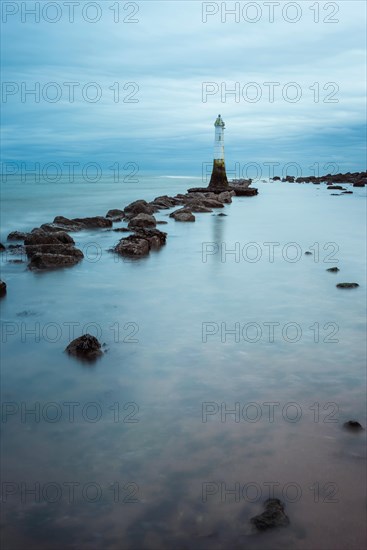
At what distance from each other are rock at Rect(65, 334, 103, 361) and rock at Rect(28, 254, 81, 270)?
5575 mm

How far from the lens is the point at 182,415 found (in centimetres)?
471

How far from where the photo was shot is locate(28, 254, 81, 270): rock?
11594 millimetres

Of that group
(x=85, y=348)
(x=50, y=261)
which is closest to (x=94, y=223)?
(x=50, y=261)

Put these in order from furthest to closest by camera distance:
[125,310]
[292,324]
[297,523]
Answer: [125,310], [292,324], [297,523]

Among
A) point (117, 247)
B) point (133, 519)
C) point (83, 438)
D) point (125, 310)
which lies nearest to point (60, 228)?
point (117, 247)

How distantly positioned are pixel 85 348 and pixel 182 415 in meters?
1.86

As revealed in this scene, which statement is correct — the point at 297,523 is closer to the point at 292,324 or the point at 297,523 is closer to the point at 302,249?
the point at 292,324

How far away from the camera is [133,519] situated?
338cm

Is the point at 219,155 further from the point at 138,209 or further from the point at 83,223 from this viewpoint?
the point at 83,223

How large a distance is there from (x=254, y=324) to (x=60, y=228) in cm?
1125

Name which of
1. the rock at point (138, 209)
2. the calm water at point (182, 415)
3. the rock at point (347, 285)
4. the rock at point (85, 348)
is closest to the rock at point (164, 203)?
the rock at point (138, 209)

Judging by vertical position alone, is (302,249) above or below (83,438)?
above

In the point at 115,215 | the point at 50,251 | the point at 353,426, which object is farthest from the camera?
the point at 115,215

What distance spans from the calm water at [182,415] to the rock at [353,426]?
81 mm
